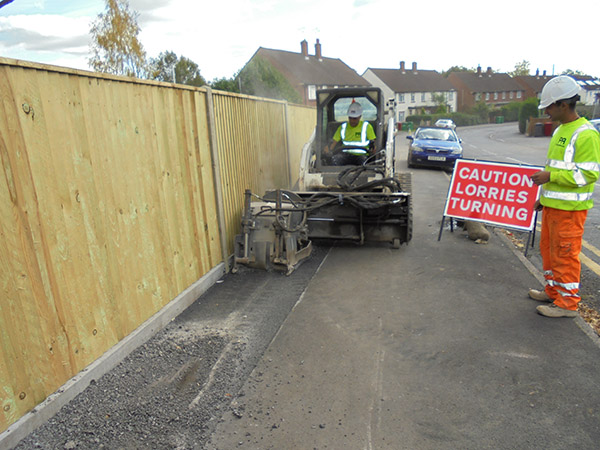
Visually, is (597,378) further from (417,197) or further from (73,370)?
(417,197)

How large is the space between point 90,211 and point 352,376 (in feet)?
8.11

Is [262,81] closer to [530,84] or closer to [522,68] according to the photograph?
[530,84]

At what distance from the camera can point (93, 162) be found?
3559 millimetres

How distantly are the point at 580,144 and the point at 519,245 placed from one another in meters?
3.26

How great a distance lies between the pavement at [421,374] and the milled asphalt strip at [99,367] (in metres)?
1.16

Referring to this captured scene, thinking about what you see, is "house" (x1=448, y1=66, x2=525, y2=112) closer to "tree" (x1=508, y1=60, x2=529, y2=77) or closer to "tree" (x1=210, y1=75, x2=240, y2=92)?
"tree" (x1=508, y1=60, x2=529, y2=77)

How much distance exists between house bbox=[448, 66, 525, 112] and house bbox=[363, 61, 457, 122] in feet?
10.7

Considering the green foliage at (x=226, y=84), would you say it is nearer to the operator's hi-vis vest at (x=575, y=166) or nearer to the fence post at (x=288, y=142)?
the fence post at (x=288, y=142)

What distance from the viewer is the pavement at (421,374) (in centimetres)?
291

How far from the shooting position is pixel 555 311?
14.6ft

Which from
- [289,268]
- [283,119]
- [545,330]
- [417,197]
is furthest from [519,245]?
[283,119]

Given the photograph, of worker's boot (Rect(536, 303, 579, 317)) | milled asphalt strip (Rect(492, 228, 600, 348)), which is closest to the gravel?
worker's boot (Rect(536, 303, 579, 317))

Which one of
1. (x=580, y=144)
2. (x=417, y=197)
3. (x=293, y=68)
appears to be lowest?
(x=417, y=197)

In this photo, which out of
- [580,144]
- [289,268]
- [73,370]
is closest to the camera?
[73,370]
